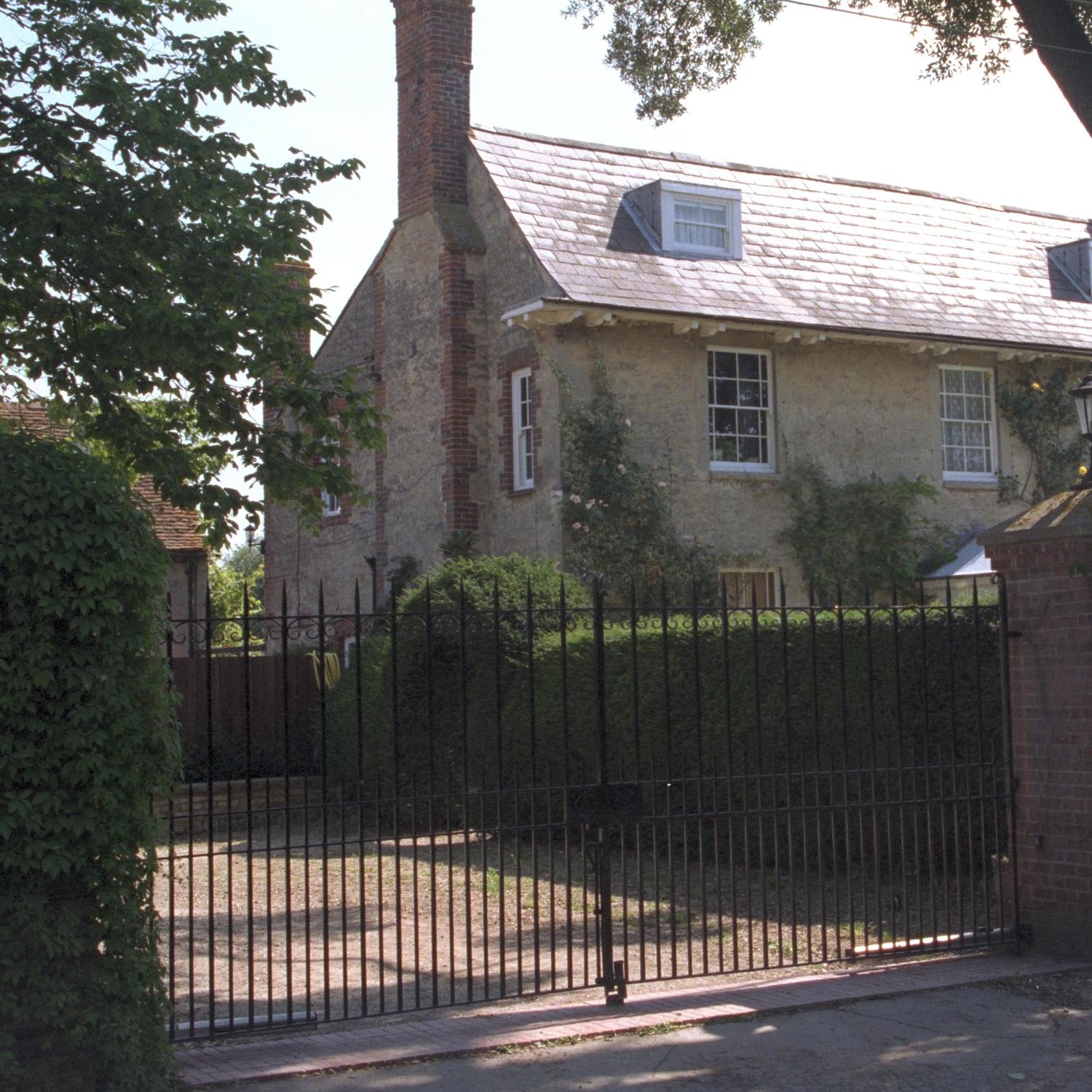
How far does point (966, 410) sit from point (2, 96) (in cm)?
1465

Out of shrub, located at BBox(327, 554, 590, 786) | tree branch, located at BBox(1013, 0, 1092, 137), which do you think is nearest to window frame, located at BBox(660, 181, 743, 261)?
shrub, located at BBox(327, 554, 590, 786)

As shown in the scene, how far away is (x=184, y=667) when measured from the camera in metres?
17.7

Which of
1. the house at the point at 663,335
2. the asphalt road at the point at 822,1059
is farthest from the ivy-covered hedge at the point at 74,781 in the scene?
the house at the point at 663,335

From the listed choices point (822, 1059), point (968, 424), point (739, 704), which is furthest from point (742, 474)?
point (822, 1059)

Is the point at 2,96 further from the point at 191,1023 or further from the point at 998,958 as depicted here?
the point at 998,958

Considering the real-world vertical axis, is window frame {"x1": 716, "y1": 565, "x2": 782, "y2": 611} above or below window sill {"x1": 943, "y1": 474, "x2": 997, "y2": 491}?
below

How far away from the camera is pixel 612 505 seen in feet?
58.3

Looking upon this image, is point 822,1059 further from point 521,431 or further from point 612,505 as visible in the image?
point 521,431

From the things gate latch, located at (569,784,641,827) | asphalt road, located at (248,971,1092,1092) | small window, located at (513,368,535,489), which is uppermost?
small window, located at (513,368,535,489)

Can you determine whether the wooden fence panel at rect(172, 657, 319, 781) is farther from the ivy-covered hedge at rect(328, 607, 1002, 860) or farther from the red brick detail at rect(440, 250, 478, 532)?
→ the red brick detail at rect(440, 250, 478, 532)

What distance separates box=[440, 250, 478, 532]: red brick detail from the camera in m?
19.4

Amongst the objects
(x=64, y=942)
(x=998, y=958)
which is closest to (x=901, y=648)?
(x=998, y=958)

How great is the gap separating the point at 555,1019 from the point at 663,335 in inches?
490

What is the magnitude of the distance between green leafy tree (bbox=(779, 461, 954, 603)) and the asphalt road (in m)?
11.7
